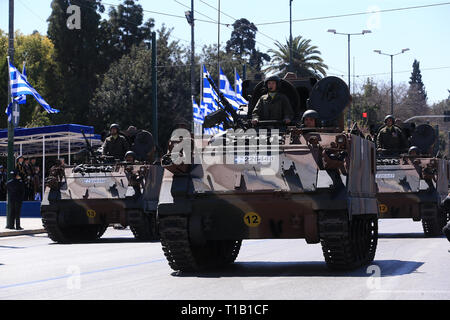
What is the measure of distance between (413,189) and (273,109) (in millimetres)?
8850

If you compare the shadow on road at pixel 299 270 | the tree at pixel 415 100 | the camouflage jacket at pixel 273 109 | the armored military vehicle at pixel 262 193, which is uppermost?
the tree at pixel 415 100

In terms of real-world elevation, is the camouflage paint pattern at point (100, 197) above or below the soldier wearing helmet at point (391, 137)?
below

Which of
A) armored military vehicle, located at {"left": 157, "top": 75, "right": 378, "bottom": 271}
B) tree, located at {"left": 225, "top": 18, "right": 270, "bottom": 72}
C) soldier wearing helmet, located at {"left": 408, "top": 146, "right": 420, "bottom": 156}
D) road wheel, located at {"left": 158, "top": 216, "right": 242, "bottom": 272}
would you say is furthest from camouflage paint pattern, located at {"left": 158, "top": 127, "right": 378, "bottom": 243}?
tree, located at {"left": 225, "top": 18, "right": 270, "bottom": 72}

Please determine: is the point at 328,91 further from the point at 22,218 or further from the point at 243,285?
the point at 22,218

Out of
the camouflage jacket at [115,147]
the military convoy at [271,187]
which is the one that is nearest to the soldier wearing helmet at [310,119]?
the military convoy at [271,187]

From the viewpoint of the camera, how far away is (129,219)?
2195 cm

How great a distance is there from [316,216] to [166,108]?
49886 mm

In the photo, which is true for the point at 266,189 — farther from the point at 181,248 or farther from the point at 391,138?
the point at 391,138

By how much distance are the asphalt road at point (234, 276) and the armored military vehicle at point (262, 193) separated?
51 cm

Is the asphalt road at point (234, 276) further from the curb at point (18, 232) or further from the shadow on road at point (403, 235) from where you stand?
the curb at point (18, 232)

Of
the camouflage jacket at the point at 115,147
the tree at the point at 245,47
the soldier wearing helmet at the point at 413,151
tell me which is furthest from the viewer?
the tree at the point at 245,47

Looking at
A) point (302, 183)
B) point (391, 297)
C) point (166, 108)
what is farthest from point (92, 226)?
point (166, 108)

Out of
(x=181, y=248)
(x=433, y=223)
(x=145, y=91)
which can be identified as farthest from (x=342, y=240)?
(x=145, y=91)

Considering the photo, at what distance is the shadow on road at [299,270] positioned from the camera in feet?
42.2
